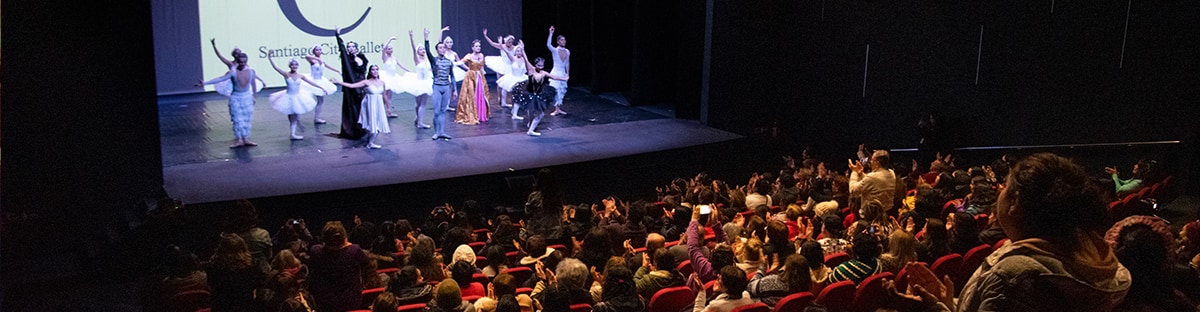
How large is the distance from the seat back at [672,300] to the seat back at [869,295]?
2.41ft

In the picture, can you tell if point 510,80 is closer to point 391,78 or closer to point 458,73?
point 458,73

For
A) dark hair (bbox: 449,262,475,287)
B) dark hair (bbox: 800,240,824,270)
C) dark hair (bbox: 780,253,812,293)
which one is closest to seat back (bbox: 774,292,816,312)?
dark hair (bbox: 780,253,812,293)

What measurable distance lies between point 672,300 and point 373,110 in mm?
6666

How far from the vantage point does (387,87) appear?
11.8m

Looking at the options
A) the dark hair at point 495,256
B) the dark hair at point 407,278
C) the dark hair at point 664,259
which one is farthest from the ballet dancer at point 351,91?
the dark hair at point 664,259

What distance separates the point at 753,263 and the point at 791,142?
277 inches

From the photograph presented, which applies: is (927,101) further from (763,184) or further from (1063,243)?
(1063,243)

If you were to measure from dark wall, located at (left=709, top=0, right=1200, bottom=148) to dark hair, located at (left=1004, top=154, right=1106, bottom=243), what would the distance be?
27.3ft

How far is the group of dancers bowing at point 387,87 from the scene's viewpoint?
10250 mm

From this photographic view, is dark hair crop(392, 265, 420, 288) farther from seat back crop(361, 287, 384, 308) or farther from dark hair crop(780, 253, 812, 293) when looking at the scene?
dark hair crop(780, 253, 812, 293)

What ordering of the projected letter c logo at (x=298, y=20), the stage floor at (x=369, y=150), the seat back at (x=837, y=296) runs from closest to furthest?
the seat back at (x=837, y=296) → the stage floor at (x=369, y=150) → the projected letter c logo at (x=298, y=20)

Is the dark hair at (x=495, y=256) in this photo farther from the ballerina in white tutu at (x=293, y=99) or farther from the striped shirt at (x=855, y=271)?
the ballerina in white tutu at (x=293, y=99)

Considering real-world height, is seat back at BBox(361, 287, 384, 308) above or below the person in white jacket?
below

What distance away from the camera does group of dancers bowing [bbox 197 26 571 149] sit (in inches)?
404
